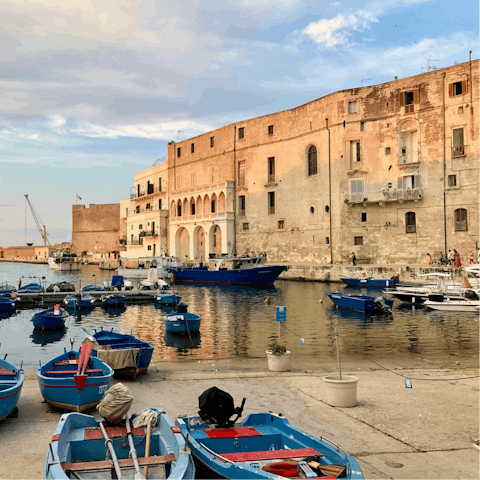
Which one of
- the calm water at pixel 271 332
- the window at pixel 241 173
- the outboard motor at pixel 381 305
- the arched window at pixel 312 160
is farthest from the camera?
the window at pixel 241 173

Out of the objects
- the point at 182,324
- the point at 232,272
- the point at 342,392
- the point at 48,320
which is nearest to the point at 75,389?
the point at 342,392

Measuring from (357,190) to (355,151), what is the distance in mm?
3165

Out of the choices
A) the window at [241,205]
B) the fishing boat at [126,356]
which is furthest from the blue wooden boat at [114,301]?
the window at [241,205]

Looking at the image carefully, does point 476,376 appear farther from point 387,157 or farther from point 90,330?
point 387,157

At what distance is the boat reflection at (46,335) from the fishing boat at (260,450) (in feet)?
44.6

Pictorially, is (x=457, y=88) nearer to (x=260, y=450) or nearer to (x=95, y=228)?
(x=260, y=450)

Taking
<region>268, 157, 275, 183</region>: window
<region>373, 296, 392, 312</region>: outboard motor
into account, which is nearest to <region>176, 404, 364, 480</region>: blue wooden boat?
<region>373, 296, 392, 312</region>: outboard motor

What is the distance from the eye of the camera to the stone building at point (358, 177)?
116ft

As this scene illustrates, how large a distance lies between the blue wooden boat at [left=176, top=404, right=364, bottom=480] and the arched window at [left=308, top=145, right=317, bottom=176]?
3964 centimetres

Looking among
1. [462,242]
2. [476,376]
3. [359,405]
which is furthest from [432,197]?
[359,405]

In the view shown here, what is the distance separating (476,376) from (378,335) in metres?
7.64

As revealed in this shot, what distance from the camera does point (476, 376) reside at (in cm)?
1020

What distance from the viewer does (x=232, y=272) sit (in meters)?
40.5

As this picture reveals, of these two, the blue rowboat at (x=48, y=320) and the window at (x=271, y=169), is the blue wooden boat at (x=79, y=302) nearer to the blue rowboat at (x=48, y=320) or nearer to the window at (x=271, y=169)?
the blue rowboat at (x=48, y=320)
